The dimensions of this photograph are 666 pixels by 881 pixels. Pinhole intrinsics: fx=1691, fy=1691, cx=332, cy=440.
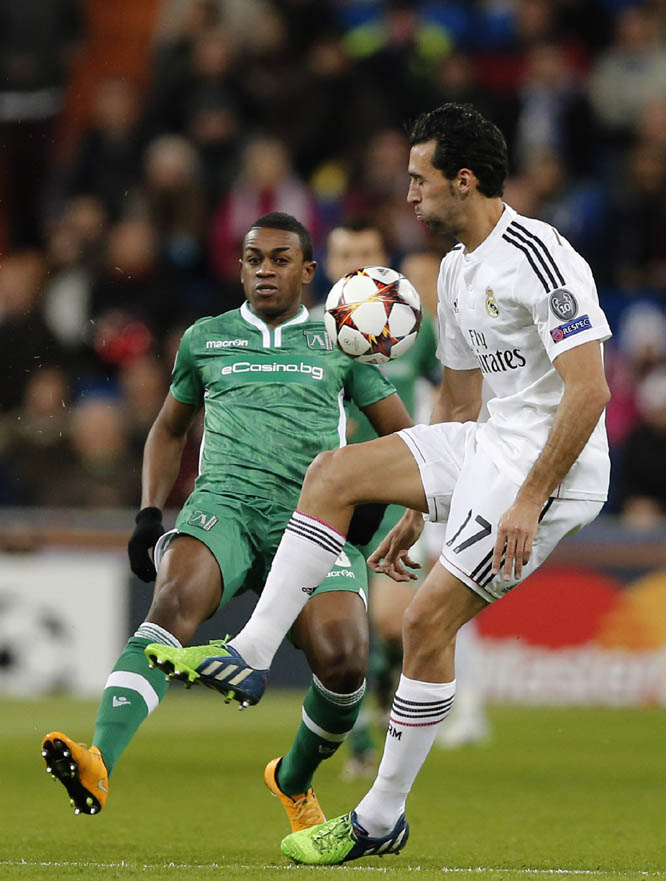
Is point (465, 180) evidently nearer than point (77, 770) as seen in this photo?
No

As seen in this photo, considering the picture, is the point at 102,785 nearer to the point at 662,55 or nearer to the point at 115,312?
the point at 115,312

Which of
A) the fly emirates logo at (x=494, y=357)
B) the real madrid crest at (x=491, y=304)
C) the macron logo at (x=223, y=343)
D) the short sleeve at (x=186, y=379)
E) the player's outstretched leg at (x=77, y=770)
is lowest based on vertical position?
the player's outstretched leg at (x=77, y=770)

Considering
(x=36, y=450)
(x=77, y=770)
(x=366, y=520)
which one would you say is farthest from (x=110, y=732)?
(x=36, y=450)

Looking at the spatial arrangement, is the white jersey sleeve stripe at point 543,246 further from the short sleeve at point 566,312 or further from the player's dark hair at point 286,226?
the player's dark hair at point 286,226

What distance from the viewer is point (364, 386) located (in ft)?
20.1

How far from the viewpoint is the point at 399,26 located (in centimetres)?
1412

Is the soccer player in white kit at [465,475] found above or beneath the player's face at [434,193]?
beneath

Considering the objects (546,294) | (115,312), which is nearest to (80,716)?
(115,312)

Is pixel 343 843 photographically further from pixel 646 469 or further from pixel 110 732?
pixel 646 469

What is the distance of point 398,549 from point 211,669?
957 millimetres

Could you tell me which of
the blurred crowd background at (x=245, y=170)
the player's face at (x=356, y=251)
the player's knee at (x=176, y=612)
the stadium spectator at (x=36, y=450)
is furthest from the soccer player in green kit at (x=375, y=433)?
the stadium spectator at (x=36, y=450)

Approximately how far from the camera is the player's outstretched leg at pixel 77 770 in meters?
4.77

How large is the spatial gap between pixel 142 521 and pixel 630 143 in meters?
9.09

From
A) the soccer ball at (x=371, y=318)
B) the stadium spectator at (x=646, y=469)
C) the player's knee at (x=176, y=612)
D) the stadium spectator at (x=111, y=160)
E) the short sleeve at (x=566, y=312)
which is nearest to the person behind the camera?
the short sleeve at (x=566, y=312)
